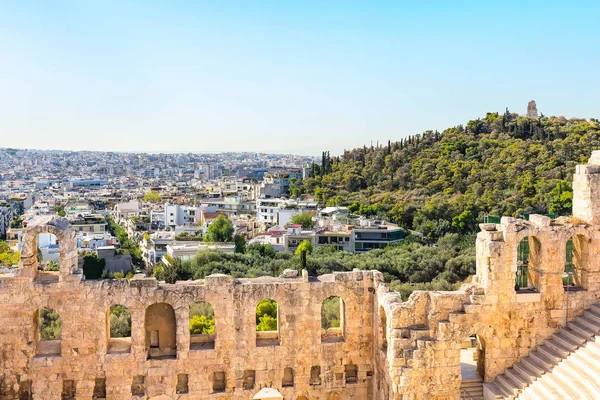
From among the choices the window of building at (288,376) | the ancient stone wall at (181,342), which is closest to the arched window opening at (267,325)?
the ancient stone wall at (181,342)


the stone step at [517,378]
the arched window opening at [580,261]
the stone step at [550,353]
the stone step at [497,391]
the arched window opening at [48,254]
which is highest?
the arched window opening at [580,261]

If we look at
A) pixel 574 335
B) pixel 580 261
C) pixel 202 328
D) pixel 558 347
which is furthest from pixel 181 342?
pixel 580 261

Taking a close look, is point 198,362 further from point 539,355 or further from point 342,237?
point 342,237

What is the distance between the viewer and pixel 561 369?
1414cm

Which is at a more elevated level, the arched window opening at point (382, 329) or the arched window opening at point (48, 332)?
the arched window opening at point (382, 329)

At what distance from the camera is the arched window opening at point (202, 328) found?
53.6 ft

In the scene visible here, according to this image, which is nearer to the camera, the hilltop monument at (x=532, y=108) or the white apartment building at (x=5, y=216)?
the white apartment building at (x=5, y=216)

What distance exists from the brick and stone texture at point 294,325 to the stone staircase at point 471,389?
0.49 meters

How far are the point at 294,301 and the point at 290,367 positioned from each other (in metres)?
1.94

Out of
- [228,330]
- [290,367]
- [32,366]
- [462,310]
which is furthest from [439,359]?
[32,366]

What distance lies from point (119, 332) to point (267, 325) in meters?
5.76

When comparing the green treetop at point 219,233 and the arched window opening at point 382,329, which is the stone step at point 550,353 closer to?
the arched window opening at point 382,329

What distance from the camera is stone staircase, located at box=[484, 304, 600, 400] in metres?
13.2

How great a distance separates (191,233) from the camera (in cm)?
6769
